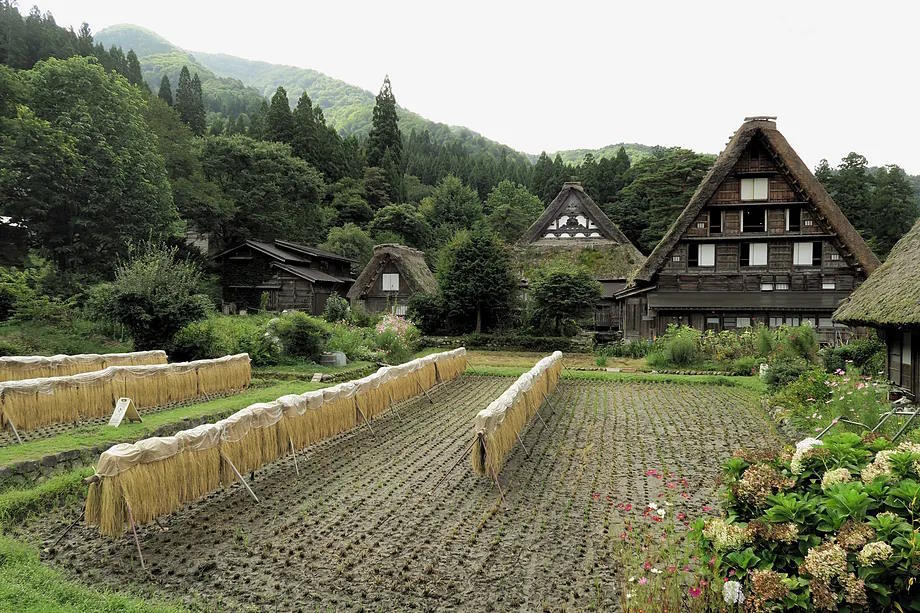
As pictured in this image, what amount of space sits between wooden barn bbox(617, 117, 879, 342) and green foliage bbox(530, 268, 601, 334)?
2690mm

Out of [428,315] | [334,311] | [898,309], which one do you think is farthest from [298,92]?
[898,309]

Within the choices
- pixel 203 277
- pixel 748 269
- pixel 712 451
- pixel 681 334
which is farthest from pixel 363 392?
pixel 203 277

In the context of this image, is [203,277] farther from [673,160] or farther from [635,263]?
[673,160]

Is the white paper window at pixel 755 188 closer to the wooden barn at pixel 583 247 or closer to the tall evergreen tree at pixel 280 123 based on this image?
the wooden barn at pixel 583 247

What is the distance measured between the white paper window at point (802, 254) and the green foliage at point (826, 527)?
23215mm

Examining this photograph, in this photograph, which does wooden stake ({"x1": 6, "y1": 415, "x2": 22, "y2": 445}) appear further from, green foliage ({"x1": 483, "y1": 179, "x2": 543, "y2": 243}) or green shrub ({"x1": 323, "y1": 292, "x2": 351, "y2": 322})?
green foliage ({"x1": 483, "y1": 179, "x2": 543, "y2": 243})

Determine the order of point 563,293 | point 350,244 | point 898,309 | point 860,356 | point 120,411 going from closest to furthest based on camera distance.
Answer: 1. point 120,411
2. point 898,309
3. point 860,356
4. point 563,293
5. point 350,244

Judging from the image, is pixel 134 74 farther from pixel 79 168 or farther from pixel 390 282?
pixel 390 282

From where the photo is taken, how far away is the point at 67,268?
28047mm

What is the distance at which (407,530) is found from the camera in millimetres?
6105

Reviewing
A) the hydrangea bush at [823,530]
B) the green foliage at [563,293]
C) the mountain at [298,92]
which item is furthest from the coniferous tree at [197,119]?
the hydrangea bush at [823,530]

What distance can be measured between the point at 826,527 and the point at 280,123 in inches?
2196

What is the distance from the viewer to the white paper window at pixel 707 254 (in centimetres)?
2545

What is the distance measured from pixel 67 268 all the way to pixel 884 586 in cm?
3250
